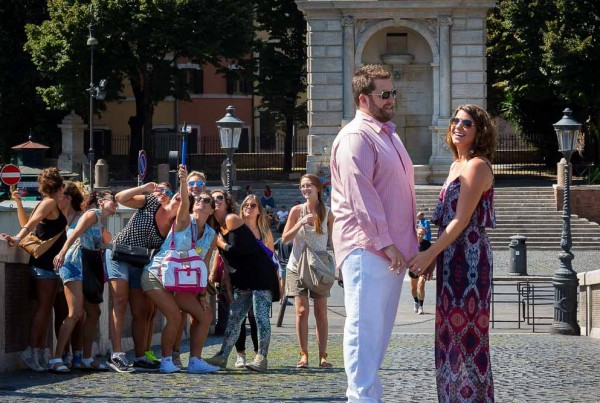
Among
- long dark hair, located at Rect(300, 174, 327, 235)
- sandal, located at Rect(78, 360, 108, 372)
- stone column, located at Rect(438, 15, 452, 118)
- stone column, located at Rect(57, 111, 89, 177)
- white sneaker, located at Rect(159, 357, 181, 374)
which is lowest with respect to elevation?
sandal, located at Rect(78, 360, 108, 372)

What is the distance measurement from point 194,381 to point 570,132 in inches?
576

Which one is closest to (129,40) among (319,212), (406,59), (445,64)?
(406,59)

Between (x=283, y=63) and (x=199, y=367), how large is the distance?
4960 cm

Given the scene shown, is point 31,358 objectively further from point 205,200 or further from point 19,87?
point 19,87

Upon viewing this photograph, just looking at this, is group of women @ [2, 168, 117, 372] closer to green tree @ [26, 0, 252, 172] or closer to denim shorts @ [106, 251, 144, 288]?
denim shorts @ [106, 251, 144, 288]

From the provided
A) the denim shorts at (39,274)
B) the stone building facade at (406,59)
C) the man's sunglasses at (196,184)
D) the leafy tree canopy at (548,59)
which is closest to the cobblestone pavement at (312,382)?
the denim shorts at (39,274)

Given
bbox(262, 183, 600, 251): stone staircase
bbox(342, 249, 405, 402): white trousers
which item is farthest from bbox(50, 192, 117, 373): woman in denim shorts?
bbox(262, 183, 600, 251): stone staircase

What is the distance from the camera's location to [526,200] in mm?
46062

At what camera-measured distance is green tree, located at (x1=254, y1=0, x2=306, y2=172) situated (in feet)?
206

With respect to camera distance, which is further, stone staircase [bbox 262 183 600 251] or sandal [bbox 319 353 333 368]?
stone staircase [bbox 262 183 600 251]

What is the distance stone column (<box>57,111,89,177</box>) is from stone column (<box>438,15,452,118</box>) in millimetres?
18544

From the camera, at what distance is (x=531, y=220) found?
44375 mm

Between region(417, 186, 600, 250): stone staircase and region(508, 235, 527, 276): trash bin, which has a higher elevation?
region(417, 186, 600, 250): stone staircase

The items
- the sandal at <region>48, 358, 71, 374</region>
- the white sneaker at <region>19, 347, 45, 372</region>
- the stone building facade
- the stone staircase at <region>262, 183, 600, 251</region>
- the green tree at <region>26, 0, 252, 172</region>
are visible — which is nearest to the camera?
the sandal at <region>48, 358, 71, 374</region>
